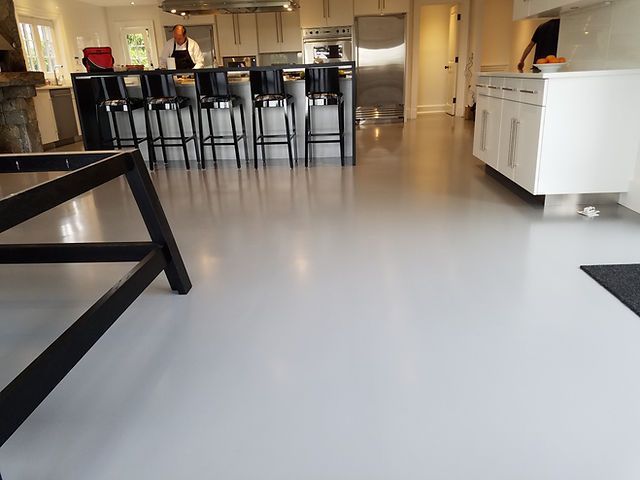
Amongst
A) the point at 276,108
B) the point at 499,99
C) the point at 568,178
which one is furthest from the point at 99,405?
the point at 276,108

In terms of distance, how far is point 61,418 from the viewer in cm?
143

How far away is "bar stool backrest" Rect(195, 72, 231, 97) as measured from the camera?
198 inches

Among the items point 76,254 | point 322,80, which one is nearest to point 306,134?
point 322,80

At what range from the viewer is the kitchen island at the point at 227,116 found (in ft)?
17.2

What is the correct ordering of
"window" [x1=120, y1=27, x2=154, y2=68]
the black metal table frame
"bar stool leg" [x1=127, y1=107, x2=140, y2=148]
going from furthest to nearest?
"window" [x1=120, y1=27, x2=154, y2=68], "bar stool leg" [x1=127, y1=107, x2=140, y2=148], the black metal table frame

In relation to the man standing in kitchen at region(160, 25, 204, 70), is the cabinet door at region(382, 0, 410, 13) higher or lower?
higher

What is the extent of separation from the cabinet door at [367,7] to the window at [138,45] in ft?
13.7

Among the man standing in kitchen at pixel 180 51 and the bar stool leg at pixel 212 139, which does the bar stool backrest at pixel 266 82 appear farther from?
the man standing in kitchen at pixel 180 51

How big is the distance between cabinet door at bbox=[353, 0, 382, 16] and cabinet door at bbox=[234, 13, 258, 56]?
198 centimetres

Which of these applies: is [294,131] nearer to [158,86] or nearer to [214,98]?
[214,98]

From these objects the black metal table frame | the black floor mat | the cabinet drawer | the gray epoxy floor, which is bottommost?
the gray epoxy floor

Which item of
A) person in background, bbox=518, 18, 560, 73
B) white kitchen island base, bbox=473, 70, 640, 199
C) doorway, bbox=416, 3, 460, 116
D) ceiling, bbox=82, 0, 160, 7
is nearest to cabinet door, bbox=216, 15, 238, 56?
ceiling, bbox=82, 0, 160, 7

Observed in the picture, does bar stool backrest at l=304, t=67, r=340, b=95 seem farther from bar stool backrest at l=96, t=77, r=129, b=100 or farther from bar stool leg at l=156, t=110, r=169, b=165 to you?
bar stool backrest at l=96, t=77, r=129, b=100

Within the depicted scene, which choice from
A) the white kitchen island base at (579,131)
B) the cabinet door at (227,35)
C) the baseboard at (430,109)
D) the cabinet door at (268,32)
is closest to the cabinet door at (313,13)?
the cabinet door at (268,32)
